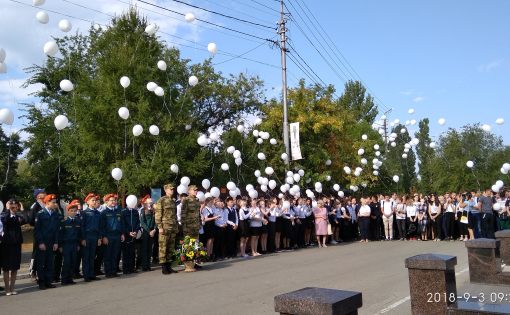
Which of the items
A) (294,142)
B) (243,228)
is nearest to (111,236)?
(243,228)

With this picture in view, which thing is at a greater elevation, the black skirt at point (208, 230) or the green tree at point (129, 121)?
the green tree at point (129, 121)

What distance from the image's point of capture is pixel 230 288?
9.09m

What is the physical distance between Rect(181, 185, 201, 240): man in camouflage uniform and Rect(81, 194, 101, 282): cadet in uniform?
2.10 meters

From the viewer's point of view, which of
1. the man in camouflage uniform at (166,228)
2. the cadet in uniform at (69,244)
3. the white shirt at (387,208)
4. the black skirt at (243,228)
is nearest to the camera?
the cadet in uniform at (69,244)

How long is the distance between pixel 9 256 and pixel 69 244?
1.36 meters

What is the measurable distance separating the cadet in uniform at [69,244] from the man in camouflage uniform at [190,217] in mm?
2551

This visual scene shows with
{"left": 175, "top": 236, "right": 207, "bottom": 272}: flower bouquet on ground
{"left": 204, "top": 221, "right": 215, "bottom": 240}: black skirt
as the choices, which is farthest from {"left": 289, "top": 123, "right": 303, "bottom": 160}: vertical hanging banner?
{"left": 175, "top": 236, "right": 207, "bottom": 272}: flower bouquet on ground

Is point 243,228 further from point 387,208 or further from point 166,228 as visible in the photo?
point 387,208

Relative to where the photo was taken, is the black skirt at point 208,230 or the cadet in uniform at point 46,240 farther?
the black skirt at point 208,230

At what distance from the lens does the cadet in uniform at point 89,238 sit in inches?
425

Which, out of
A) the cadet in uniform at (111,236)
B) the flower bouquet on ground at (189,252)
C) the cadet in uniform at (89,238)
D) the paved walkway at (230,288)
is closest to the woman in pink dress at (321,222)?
the paved walkway at (230,288)

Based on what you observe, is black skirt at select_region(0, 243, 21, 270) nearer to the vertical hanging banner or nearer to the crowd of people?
the crowd of people

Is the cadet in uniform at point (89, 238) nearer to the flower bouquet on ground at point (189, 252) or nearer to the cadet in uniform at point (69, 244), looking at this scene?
the cadet in uniform at point (69, 244)

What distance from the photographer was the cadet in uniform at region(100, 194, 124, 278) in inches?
443
